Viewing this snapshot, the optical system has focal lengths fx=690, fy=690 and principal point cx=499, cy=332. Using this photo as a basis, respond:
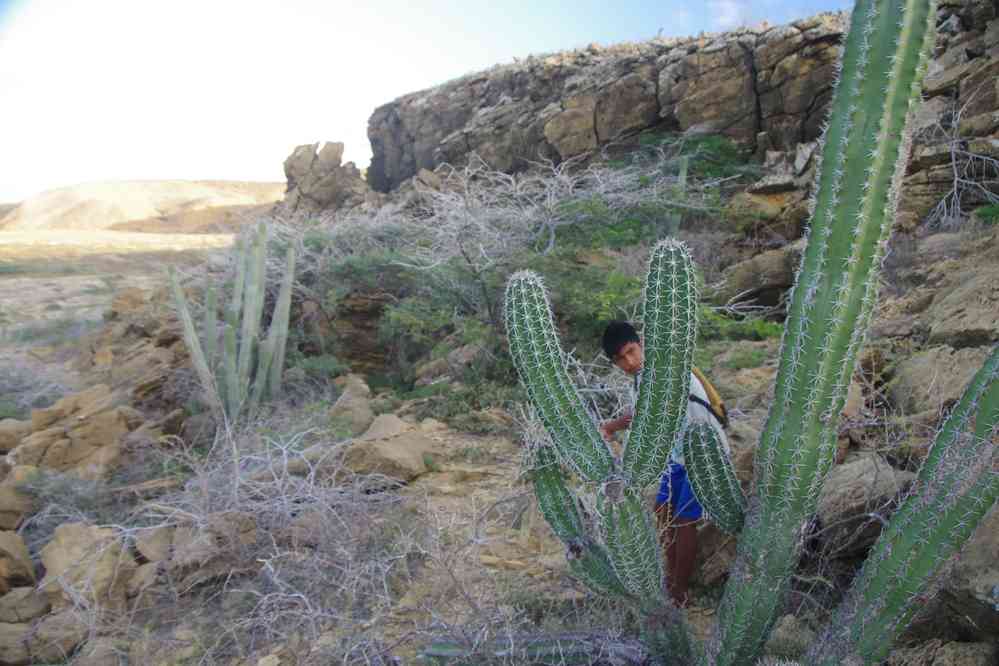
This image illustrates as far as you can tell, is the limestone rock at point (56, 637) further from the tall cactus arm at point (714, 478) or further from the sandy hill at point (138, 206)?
the sandy hill at point (138, 206)

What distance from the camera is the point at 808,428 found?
6.75 feet

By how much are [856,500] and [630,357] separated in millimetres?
1114

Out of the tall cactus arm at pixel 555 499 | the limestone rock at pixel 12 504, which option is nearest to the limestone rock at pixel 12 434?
the limestone rock at pixel 12 504

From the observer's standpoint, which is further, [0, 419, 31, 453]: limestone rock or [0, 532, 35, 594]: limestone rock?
[0, 419, 31, 453]: limestone rock

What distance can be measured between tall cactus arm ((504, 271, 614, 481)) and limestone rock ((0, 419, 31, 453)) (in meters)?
5.68

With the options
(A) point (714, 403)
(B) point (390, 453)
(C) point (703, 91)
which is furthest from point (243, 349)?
(C) point (703, 91)

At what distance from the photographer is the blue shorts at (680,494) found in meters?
3.10

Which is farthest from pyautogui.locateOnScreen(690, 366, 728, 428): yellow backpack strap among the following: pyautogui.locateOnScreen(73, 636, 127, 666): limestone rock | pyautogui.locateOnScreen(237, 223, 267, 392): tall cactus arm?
pyautogui.locateOnScreen(237, 223, 267, 392): tall cactus arm

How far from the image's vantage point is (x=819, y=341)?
1975 millimetres

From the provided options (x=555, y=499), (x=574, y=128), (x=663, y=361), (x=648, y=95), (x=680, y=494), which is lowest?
(x=680, y=494)

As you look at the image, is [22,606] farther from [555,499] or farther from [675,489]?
[675,489]

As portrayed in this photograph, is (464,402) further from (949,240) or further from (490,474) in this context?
(949,240)

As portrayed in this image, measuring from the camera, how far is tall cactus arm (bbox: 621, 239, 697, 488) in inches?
89.0

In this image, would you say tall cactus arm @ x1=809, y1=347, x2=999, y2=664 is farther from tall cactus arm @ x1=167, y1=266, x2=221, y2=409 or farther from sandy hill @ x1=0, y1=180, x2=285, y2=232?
sandy hill @ x1=0, y1=180, x2=285, y2=232
